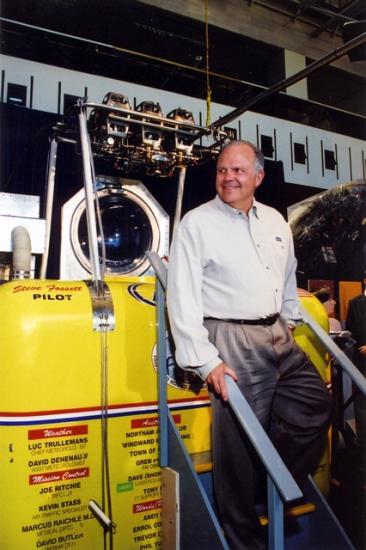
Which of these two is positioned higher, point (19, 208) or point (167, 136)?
point (167, 136)

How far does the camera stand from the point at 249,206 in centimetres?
214

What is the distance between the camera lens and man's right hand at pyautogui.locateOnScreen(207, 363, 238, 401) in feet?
Result: 5.43

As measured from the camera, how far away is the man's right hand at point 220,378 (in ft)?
5.43

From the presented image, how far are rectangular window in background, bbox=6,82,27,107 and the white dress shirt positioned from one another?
432 centimetres

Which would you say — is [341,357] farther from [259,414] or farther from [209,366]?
[209,366]

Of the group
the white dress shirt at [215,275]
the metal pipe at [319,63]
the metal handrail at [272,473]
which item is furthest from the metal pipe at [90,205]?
the metal pipe at [319,63]

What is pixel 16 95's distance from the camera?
208 inches

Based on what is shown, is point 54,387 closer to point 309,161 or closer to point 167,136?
point 167,136

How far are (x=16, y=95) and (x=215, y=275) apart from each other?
4640mm

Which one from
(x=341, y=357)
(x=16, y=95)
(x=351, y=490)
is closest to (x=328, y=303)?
(x=351, y=490)

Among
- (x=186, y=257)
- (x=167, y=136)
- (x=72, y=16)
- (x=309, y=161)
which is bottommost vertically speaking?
(x=186, y=257)

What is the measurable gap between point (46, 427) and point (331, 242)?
614cm

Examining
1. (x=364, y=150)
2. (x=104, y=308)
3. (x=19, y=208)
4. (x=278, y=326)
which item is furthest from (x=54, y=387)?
→ (x=364, y=150)

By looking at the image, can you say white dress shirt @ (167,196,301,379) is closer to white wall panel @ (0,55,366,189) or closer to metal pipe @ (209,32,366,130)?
metal pipe @ (209,32,366,130)
